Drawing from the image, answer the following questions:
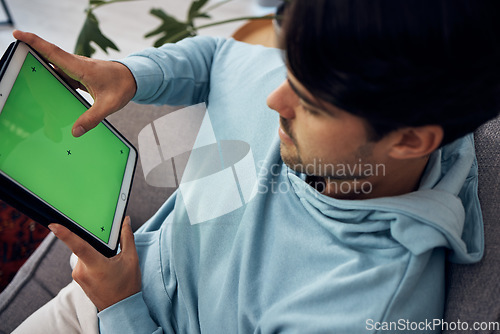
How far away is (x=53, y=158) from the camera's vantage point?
2.07ft

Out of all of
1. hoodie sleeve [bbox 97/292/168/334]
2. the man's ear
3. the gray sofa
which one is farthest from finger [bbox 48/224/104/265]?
the man's ear

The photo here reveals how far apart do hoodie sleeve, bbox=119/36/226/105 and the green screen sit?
0.39 feet

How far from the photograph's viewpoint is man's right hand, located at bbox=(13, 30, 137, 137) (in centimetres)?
61

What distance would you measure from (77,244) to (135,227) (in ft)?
1.43

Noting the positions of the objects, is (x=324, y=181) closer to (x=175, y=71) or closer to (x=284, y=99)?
(x=284, y=99)

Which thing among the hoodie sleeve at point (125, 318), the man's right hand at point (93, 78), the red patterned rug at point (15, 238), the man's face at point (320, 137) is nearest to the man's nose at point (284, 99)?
the man's face at point (320, 137)

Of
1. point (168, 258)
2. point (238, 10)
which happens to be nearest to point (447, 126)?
point (168, 258)

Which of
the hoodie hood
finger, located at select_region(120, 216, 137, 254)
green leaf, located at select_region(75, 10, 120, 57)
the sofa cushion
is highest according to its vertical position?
green leaf, located at select_region(75, 10, 120, 57)

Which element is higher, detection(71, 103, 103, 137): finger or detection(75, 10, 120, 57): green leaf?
detection(75, 10, 120, 57): green leaf

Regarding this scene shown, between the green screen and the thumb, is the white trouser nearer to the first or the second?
the green screen

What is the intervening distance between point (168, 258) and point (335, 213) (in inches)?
14.1

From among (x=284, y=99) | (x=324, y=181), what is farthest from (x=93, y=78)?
(x=324, y=181)

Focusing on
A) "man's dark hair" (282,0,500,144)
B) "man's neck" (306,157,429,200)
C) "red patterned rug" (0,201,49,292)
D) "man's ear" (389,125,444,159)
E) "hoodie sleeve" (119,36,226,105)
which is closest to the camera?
"man's dark hair" (282,0,500,144)

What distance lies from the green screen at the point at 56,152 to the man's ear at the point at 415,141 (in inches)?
19.8
